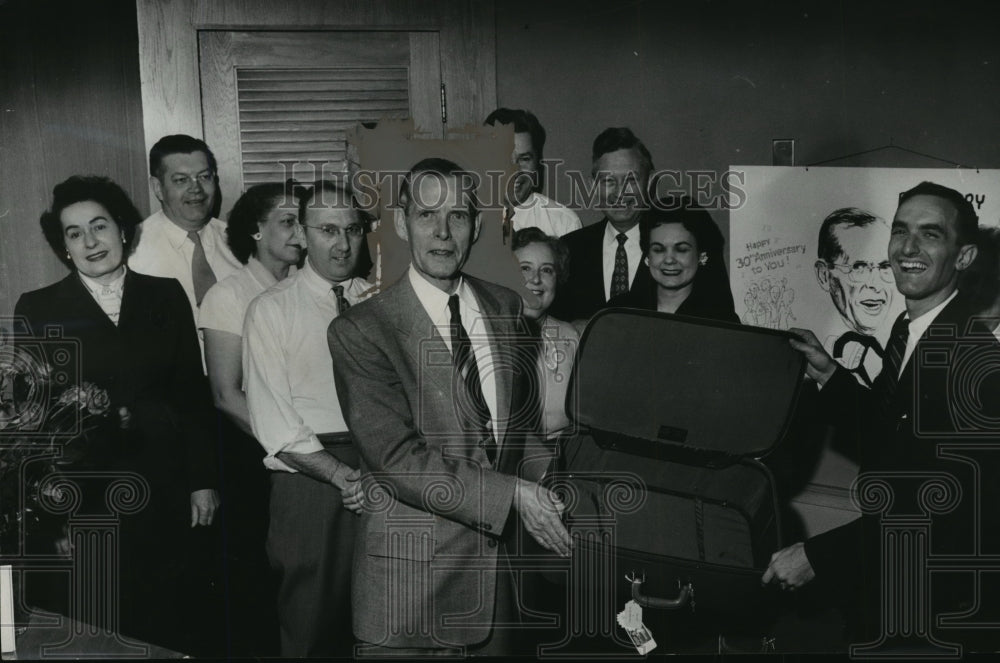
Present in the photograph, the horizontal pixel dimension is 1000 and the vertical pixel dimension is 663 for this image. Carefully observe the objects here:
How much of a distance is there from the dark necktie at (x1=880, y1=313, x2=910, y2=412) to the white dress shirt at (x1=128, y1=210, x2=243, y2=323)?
2.10 m

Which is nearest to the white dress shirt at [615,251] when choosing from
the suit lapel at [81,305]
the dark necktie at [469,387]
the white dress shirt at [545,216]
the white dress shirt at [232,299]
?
the white dress shirt at [545,216]

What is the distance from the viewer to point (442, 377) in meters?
2.72

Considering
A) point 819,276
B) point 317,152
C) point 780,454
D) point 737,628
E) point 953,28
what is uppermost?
point 953,28

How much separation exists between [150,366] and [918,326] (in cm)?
246

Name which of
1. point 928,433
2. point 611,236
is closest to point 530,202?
point 611,236

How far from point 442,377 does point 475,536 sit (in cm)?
49

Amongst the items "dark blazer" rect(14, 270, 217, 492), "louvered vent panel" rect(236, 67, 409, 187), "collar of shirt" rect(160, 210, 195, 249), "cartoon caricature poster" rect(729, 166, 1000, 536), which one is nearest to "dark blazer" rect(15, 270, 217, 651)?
"dark blazer" rect(14, 270, 217, 492)

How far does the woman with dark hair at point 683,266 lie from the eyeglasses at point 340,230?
2.69 ft

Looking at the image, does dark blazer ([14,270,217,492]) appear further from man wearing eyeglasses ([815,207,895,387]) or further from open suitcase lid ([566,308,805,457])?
man wearing eyeglasses ([815,207,895,387])

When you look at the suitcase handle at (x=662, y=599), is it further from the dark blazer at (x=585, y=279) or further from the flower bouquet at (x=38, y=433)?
the flower bouquet at (x=38, y=433)

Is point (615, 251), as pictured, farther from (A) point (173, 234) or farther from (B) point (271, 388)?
(A) point (173, 234)

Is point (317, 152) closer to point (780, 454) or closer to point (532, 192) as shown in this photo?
point (532, 192)

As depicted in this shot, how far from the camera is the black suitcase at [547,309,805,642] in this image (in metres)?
2.85

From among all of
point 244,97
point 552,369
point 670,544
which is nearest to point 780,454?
point 670,544
